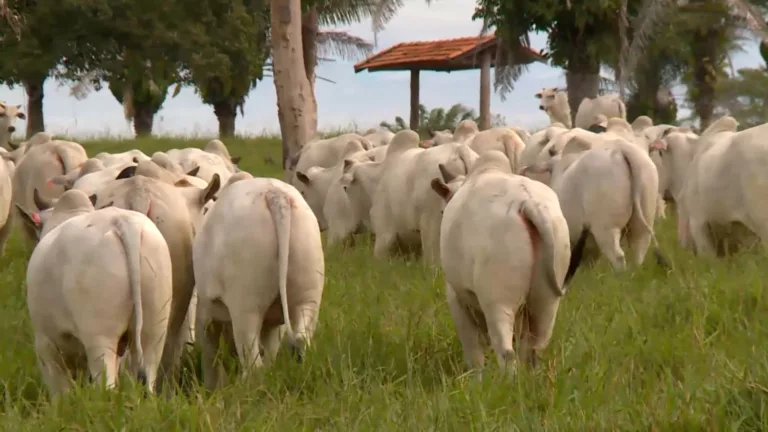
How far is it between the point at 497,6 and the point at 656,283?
17.3 m

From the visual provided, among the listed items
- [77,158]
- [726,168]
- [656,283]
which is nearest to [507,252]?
[656,283]

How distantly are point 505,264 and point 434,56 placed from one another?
26.2 metres

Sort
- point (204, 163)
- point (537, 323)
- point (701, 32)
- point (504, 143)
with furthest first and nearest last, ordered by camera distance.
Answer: point (701, 32)
point (504, 143)
point (204, 163)
point (537, 323)

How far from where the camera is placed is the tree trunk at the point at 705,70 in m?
31.0

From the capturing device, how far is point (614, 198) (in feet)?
29.4

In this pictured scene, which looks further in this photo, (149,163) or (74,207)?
(149,163)

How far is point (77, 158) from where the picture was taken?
12.3m

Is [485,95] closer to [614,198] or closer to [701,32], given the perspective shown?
[701,32]

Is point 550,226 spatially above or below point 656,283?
above

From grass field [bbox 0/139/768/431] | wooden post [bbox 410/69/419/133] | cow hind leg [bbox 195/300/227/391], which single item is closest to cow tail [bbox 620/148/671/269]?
grass field [bbox 0/139/768/431]

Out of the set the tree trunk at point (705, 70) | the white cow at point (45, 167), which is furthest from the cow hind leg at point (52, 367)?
the tree trunk at point (705, 70)

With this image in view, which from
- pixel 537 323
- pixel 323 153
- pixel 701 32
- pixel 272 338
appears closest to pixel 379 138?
pixel 323 153

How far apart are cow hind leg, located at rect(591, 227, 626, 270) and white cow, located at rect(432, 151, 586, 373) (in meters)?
2.85

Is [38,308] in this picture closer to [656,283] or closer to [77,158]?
[656,283]
